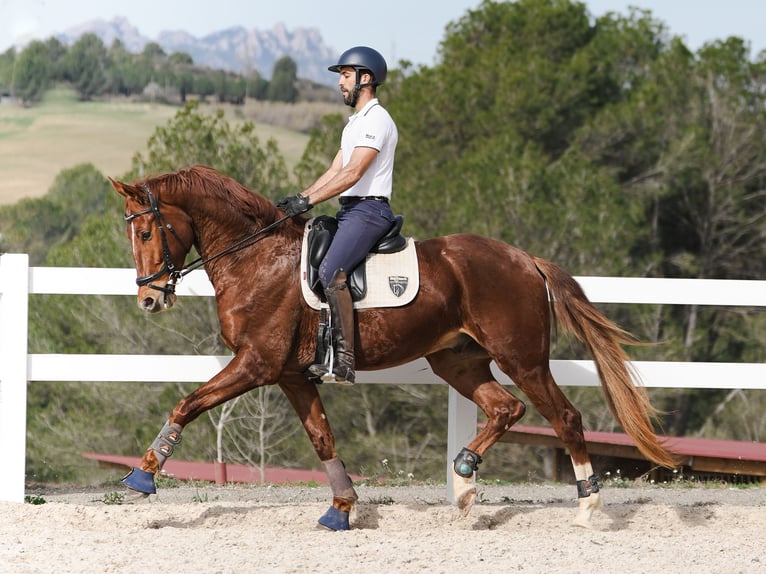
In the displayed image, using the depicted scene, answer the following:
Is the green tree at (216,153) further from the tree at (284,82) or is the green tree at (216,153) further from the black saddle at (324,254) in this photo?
the tree at (284,82)

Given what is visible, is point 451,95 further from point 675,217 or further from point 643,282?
point 643,282

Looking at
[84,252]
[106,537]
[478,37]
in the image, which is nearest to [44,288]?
[106,537]

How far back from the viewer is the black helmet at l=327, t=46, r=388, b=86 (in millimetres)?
5750

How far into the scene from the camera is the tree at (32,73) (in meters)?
61.4

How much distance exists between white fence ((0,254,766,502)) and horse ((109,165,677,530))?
2.38ft

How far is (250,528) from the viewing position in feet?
18.4

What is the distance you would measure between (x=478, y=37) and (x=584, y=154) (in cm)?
779

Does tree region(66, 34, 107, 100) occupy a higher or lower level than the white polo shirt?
higher

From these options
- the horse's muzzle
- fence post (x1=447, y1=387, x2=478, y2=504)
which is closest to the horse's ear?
the horse's muzzle

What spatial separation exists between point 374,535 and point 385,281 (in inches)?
54.7

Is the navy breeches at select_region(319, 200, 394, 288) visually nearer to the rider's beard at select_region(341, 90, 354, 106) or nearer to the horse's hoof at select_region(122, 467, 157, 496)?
the rider's beard at select_region(341, 90, 354, 106)

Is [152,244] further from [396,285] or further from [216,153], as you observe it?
[216,153]

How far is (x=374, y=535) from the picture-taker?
548 cm

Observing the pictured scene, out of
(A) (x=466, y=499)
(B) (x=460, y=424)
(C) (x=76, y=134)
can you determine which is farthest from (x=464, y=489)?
(C) (x=76, y=134)
